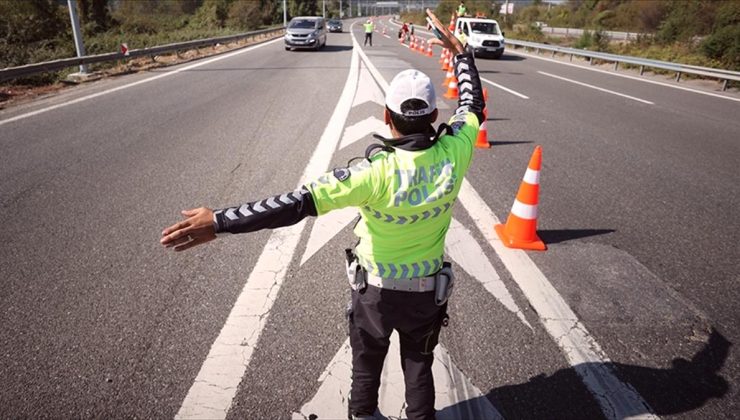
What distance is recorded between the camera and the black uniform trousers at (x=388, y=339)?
205 centimetres

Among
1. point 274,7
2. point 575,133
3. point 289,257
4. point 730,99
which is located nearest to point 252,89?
point 575,133

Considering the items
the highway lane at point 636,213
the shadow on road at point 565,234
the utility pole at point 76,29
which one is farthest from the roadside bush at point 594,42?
the utility pole at point 76,29

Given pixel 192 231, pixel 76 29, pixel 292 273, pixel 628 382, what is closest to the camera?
pixel 192 231

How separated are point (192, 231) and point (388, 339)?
104 cm

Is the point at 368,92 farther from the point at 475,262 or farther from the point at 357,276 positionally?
the point at 357,276

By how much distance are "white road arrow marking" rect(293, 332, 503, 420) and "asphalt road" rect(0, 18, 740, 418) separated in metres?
0.06

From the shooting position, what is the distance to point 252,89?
39.6 ft

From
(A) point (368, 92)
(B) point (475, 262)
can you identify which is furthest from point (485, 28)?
(B) point (475, 262)

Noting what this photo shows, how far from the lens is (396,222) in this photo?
1942mm

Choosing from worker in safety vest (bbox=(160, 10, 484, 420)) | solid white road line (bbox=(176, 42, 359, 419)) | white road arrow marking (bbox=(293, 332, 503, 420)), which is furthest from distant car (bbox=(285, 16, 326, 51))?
white road arrow marking (bbox=(293, 332, 503, 420))

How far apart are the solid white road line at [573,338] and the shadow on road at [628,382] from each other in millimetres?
31

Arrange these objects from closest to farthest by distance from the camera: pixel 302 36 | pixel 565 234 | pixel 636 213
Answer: pixel 565 234 < pixel 636 213 < pixel 302 36

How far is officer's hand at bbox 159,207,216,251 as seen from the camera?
1752 millimetres

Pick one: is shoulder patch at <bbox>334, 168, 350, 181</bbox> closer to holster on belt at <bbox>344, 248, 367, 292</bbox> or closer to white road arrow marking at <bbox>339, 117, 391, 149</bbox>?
holster on belt at <bbox>344, 248, 367, 292</bbox>
